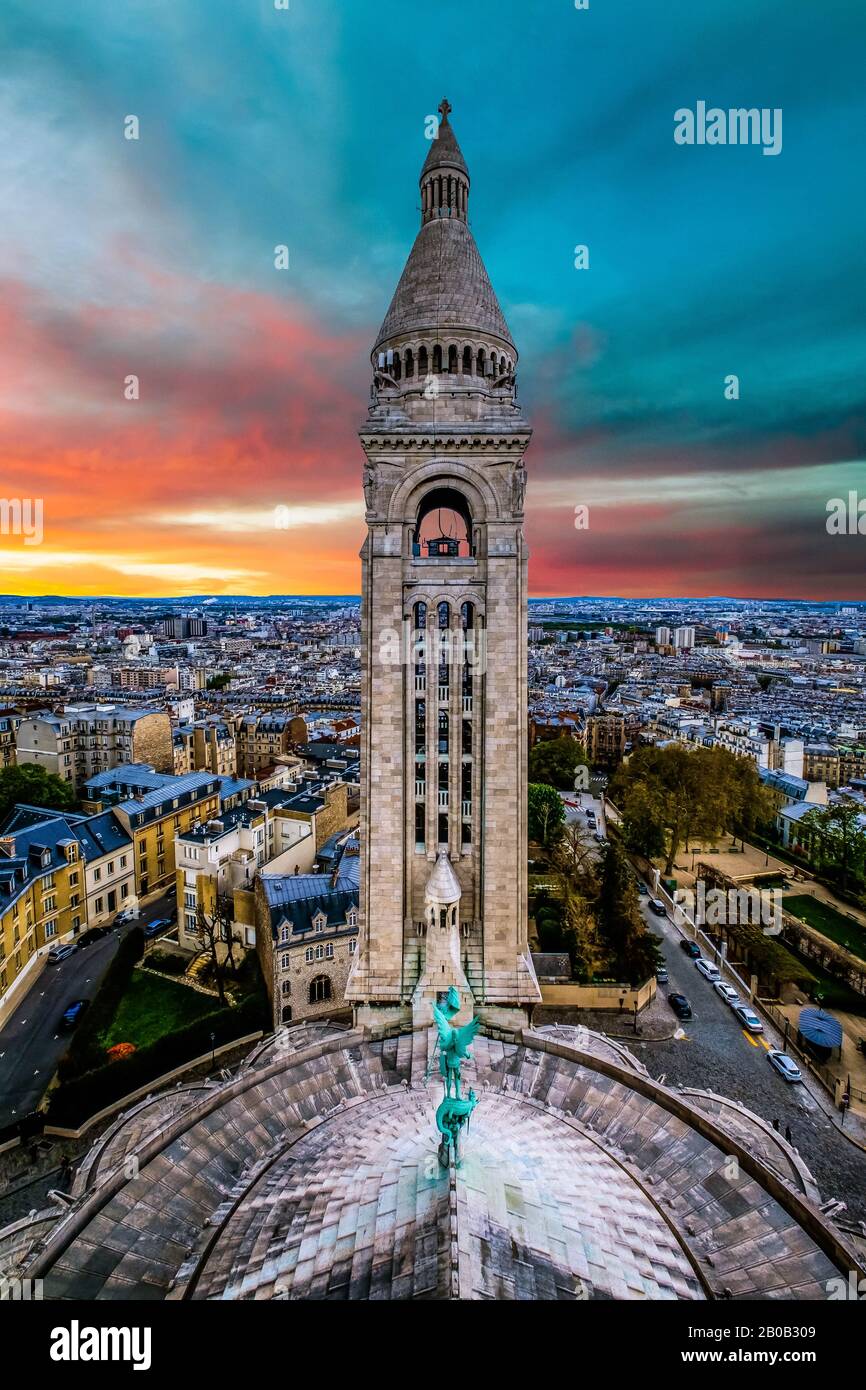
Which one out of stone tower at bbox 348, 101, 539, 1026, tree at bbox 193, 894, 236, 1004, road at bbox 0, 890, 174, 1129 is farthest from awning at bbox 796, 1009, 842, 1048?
road at bbox 0, 890, 174, 1129

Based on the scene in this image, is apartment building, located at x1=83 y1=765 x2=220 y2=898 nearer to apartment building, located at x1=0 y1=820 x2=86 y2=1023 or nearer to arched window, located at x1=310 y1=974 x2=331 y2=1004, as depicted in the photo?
apartment building, located at x1=0 y1=820 x2=86 y2=1023

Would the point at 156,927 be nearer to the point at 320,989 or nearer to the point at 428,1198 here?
the point at 320,989

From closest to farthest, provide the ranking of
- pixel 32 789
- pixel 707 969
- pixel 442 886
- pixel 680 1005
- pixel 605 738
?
1. pixel 442 886
2. pixel 680 1005
3. pixel 707 969
4. pixel 32 789
5. pixel 605 738

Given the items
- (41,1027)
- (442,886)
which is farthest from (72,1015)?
(442,886)

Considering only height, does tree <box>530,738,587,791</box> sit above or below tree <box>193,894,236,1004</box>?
above

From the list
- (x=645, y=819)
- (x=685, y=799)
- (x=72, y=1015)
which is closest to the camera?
(x=72, y=1015)

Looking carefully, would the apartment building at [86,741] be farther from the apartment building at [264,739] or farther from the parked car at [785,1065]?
the parked car at [785,1065]
